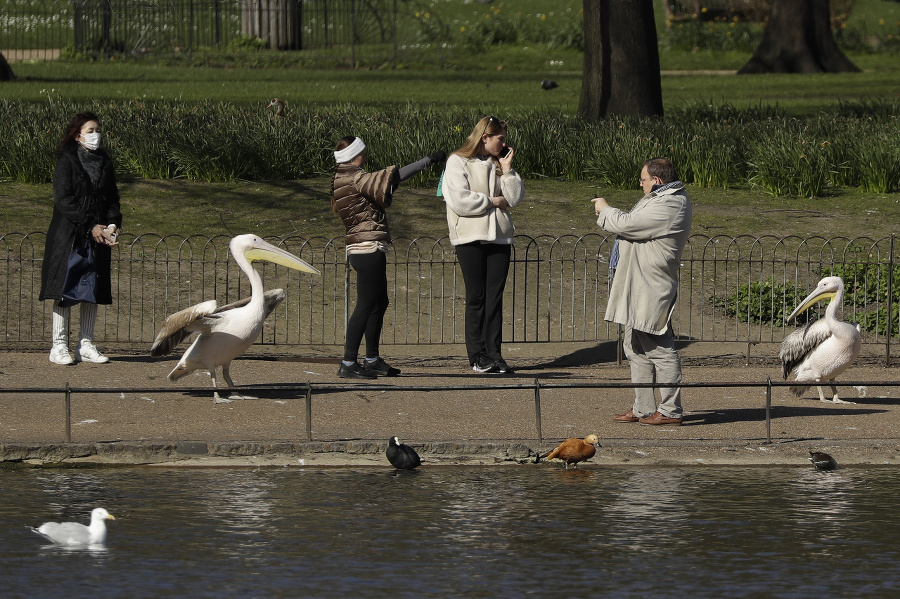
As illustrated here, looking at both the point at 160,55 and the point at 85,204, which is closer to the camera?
the point at 85,204

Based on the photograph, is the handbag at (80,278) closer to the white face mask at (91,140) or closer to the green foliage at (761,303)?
the white face mask at (91,140)

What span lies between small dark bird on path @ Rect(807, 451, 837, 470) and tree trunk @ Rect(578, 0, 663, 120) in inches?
542

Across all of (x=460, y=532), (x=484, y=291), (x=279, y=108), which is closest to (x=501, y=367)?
(x=484, y=291)

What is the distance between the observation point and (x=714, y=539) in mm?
7184

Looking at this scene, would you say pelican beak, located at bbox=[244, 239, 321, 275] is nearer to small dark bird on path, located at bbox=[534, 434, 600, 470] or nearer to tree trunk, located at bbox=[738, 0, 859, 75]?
small dark bird on path, located at bbox=[534, 434, 600, 470]

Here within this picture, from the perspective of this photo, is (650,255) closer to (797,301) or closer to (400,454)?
(400,454)

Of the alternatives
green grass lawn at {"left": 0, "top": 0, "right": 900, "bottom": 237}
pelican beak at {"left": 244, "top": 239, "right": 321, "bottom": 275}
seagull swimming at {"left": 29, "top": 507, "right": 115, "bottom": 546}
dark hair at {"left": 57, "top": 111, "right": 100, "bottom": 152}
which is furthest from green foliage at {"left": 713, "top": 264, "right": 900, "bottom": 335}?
seagull swimming at {"left": 29, "top": 507, "right": 115, "bottom": 546}

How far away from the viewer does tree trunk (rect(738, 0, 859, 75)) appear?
32906 millimetres

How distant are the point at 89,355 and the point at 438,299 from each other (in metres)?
4.04

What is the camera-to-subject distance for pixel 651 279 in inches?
378

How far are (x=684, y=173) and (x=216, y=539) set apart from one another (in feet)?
42.6

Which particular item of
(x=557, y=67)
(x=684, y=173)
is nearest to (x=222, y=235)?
(x=684, y=173)

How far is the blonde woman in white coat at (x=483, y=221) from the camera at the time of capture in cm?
1141

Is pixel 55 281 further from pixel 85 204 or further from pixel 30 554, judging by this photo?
pixel 30 554
